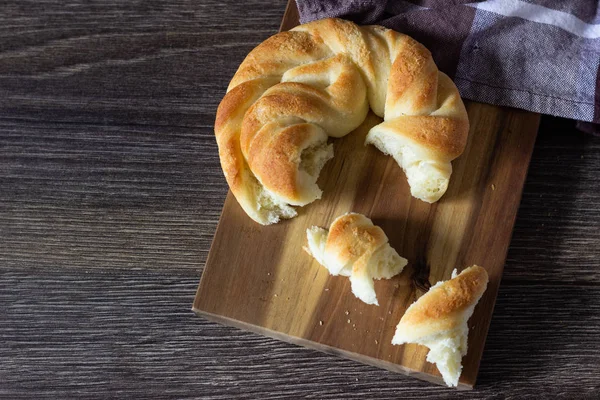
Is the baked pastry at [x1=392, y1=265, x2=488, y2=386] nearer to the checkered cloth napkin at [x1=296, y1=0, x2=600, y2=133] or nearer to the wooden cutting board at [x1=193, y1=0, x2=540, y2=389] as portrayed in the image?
the wooden cutting board at [x1=193, y1=0, x2=540, y2=389]

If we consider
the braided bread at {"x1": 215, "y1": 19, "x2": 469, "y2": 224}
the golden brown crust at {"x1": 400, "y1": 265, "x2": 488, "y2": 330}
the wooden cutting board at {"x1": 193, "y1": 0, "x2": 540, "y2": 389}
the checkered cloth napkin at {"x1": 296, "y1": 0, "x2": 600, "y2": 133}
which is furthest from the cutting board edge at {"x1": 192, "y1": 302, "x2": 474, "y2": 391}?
the checkered cloth napkin at {"x1": 296, "y1": 0, "x2": 600, "y2": 133}

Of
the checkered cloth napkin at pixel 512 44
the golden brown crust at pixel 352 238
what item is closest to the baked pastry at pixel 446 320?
the golden brown crust at pixel 352 238

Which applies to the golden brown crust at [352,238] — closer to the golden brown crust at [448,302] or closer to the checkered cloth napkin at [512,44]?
the golden brown crust at [448,302]

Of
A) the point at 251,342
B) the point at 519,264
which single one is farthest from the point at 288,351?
the point at 519,264

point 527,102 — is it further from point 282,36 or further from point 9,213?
point 9,213

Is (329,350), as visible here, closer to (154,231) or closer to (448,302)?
(448,302)

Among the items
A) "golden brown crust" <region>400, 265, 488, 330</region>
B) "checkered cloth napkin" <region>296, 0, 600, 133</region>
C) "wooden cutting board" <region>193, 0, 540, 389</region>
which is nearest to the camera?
"golden brown crust" <region>400, 265, 488, 330</region>
